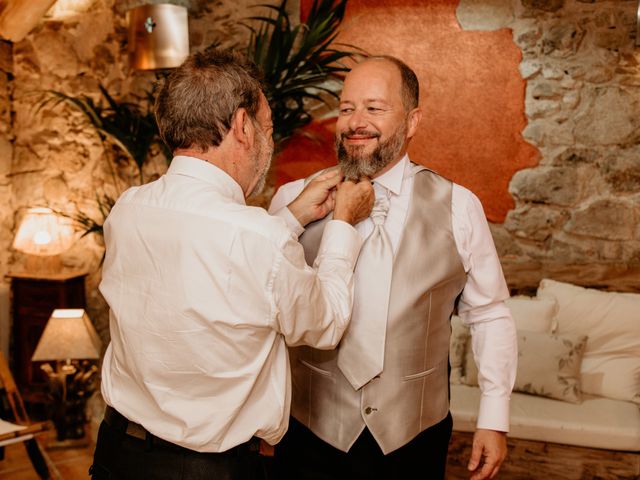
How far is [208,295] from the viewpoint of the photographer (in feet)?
3.67

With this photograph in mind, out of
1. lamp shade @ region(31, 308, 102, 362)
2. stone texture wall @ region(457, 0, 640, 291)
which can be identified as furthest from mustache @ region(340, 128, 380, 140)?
lamp shade @ region(31, 308, 102, 362)

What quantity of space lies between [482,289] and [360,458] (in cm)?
52

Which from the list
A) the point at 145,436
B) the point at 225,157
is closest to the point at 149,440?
the point at 145,436

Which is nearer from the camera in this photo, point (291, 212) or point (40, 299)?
point (291, 212)

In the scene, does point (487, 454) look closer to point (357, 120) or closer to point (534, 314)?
point (357, 120)

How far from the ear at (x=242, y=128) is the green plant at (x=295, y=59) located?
1.93 metres

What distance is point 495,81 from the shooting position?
3.34 meters

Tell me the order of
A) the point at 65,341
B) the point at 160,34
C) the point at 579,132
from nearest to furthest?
the point at 65,341, the point at 579,132, the point at 160,34

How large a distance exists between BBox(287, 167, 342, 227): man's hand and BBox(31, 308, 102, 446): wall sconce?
209cm

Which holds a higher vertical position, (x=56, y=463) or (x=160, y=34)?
(x=160, y=34)

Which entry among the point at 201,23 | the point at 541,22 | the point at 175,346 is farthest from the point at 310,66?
the point at 175,346

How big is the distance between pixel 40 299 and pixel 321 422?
9.22 feet

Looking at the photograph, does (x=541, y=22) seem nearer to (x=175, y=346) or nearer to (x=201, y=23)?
(x=201, y=23)

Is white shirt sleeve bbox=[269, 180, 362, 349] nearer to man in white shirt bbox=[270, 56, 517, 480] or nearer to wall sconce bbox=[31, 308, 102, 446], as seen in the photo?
man in white shirt bbox=[270, 56, 517, 480]
